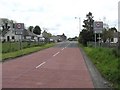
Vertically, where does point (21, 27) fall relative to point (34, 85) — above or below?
above

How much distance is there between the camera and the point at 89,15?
282ft

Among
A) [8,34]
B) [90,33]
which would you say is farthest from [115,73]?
[8,34]

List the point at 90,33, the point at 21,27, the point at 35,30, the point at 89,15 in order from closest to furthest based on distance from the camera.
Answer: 1. the point at 21,27
2. the point at 90,33
3. the point at 89,15
4. the point at 35,30

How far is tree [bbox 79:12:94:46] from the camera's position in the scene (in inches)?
2943

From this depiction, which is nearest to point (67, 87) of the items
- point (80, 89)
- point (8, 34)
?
point (80, 89)

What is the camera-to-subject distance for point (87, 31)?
75.2 m

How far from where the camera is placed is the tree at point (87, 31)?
245ft

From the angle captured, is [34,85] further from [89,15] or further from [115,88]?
[89,15]

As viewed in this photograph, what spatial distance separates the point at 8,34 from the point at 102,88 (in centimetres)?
12508

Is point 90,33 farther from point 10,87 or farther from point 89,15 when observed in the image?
point 10,87

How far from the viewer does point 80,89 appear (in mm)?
11633

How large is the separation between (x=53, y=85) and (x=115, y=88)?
2.51 m

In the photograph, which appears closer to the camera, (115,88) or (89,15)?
(115,88)

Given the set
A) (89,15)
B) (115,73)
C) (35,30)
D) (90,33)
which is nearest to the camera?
(115,73)
